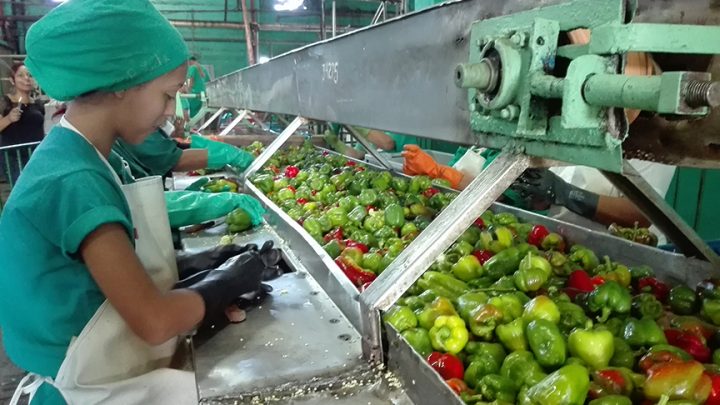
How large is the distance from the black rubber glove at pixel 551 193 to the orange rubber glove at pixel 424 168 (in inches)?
17.9

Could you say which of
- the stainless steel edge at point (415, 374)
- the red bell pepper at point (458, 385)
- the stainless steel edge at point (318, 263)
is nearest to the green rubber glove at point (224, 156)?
the stainless steel edge at point (318, 263)

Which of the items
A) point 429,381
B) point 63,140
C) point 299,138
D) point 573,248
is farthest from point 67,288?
point 299,138

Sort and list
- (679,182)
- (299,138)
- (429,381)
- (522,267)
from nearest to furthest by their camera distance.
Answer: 1. (429,381)
2. (522,267)
3. (679,182)
4. (299,138)

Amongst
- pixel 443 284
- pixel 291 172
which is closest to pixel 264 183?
pixel 291 172

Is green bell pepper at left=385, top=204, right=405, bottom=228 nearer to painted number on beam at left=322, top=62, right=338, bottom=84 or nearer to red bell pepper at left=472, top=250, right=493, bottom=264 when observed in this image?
red bell pepper at left=472, top=250, right=493, bottom=264

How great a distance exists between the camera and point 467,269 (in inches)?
80.0

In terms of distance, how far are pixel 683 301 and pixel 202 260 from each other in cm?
180

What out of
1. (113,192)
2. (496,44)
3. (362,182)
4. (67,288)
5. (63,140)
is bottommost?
(362,182)

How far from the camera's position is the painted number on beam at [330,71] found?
6.89ft

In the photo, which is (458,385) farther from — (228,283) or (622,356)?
(228,283)

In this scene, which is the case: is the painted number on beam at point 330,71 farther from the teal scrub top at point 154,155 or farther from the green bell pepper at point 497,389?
the teal scrub top at point 154,155

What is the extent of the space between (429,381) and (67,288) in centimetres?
93

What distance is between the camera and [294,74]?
2.70m

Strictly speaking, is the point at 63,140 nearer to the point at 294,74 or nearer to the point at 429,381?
the point at 429,381
